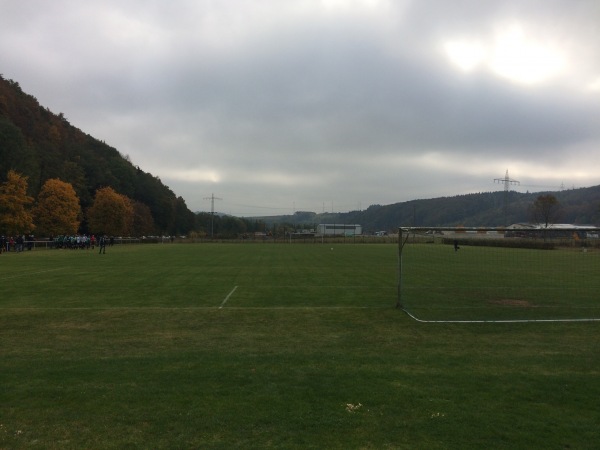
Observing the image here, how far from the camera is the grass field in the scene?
177 inches

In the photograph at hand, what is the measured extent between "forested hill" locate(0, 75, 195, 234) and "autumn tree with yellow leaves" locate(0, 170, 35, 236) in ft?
30.2

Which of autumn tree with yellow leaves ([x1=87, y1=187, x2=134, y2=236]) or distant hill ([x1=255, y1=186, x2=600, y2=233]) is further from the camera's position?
distant hill ([x1=255, y1=186, x2=600, y2=233])

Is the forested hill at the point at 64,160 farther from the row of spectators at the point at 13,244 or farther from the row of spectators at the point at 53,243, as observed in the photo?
the row of spectators at the point at 13,244

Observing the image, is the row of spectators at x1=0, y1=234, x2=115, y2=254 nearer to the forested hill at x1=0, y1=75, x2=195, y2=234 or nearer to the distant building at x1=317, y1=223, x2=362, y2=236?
the forested hill at x1=0, y1=75, x2=195, y2=234

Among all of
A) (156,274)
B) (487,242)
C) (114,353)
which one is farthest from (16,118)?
(114,353)

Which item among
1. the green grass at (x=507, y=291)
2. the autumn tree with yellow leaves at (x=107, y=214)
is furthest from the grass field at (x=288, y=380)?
the autumn tree with yellow leaves at (x=107, y=214)

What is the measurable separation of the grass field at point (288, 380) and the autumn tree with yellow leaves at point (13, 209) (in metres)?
42.3

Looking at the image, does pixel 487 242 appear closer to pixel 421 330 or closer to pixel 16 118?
pixel 421 330

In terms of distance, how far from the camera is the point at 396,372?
652 centimetres

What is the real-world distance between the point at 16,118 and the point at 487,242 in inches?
3378

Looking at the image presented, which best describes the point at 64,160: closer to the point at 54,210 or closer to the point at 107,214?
the point at 107,214

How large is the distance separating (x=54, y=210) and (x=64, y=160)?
2660cm

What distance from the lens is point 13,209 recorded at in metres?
48.6

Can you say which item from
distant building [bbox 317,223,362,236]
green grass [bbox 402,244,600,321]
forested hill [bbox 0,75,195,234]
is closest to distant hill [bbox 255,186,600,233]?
distant building [bbox 317,223,362,236]
